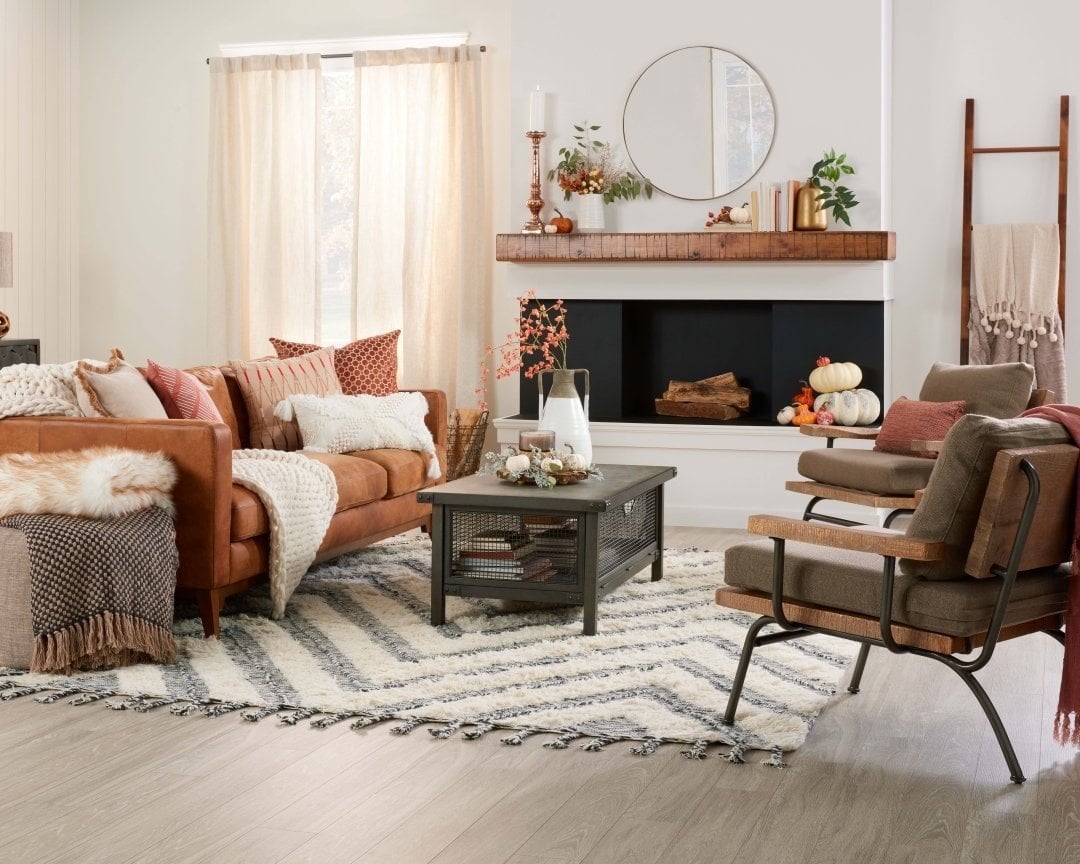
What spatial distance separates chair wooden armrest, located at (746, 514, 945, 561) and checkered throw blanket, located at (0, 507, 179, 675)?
1.77 m

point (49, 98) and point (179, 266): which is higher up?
point (49, 98)

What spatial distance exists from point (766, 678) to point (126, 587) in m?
1.83

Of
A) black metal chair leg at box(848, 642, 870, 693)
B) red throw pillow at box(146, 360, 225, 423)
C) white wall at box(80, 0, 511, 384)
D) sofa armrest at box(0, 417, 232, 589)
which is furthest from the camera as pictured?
white wall at box(80, 0, 511, 384)

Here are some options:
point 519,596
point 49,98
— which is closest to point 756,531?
point 519,596

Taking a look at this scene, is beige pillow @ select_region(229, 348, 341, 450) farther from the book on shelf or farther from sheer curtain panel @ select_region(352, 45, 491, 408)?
sheer curtain panel @ select_region(352, 45, 491, 408)

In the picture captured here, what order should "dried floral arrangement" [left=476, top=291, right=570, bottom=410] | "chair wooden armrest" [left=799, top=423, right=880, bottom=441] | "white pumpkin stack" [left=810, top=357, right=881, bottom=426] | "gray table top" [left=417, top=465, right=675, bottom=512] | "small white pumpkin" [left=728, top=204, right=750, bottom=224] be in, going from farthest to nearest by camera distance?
"dried floral arrangement" [left=476, top=291, right=570, bottom=410] < "small white pumpkin" [left=728, top=204, right=750, bottom=224] < "white pumpkin stack" [left=810, top=357, right=881, bottom=426] < "chair wooden armrest" [left=799, top=423, right=880, bottom=441] < "gray table top" [left=417, top=465, right=675, bottom=512]

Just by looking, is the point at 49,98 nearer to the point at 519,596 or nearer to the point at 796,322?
the point at 796,322

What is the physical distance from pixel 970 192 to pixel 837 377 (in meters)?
A: 1.34

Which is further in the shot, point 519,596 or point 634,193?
point 634,193

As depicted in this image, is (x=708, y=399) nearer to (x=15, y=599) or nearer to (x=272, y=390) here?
(x=272, y=390)

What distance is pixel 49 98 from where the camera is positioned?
7.76 m

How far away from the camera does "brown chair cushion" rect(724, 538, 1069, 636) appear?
2.87m

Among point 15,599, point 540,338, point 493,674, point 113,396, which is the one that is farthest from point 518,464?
point 540,338

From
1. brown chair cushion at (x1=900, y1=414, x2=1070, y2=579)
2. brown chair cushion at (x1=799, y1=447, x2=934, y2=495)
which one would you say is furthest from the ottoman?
brown chair cushion at (x1=799, y1=447, x2=934, y2=495)
